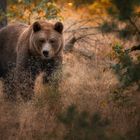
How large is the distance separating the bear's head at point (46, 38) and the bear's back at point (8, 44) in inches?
25.1

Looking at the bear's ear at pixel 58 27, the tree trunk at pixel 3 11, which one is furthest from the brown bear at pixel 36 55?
the tree trunk at pixel 3 11

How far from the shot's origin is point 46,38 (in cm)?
899

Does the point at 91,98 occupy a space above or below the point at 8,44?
below

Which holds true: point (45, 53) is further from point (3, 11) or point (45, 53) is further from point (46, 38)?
point (3, 11)

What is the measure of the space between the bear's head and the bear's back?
2.09ft

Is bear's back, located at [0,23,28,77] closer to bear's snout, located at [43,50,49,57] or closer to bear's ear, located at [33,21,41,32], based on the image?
bear's ear, located at [33,21,41,32]

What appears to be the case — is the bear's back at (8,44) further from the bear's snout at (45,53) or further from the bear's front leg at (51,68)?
the bear's snout at (45,53)

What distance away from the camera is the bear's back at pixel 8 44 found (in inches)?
380

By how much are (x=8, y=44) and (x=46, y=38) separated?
1.08 m

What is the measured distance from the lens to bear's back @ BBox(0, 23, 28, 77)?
9.65 m

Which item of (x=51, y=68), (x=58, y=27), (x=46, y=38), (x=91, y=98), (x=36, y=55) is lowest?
(x=91, y=98)

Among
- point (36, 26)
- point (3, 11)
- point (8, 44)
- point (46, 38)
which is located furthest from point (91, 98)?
point (3, 11)

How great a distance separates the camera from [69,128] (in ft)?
18.3

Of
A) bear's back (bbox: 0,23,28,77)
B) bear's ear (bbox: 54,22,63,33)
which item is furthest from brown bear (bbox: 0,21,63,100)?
bear's back (bbox: 0,23,28,77)
